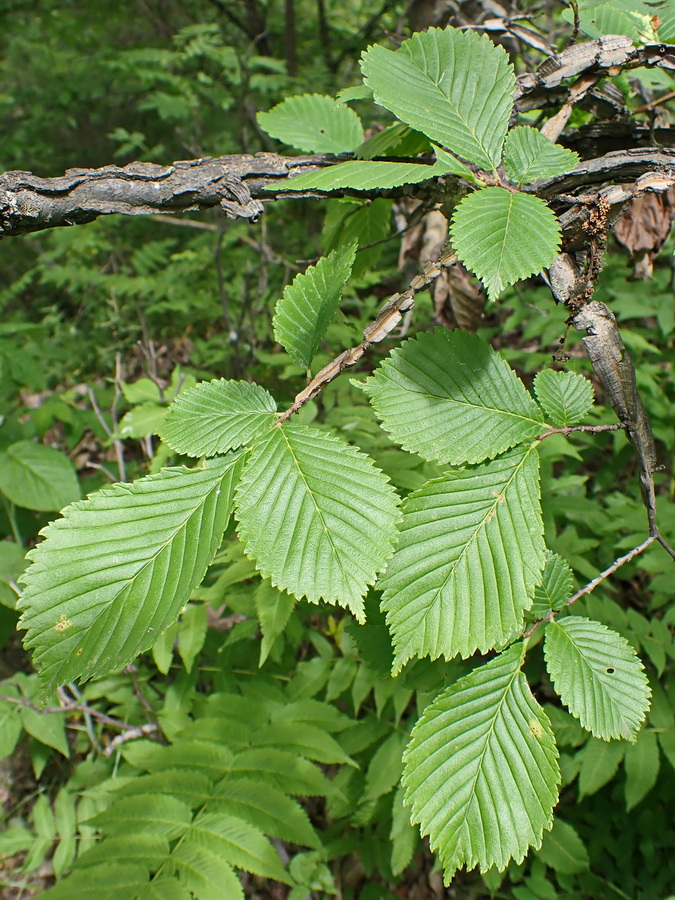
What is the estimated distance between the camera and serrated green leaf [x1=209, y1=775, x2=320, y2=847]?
1420 millimetres

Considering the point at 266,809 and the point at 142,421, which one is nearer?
→ the point at 266,809

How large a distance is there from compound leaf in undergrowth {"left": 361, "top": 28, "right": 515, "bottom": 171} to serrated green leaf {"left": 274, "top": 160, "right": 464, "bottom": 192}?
2.1 inches

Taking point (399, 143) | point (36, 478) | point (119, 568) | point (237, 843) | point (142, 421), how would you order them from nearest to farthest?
point (119, 568) → point (399, 143) → point (237, 843) → point (142, 421) → point (36, 478)

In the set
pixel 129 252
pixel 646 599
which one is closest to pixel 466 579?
pixel 646 599

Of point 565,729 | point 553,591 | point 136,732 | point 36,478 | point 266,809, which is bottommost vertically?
point 136,732

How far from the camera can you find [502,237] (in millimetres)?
644

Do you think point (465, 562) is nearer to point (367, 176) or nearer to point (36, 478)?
point (367, 176)

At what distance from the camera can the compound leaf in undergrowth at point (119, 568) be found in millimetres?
565

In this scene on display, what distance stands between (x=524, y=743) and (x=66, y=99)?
6023 mm

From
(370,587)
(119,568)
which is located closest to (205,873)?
(370,587)

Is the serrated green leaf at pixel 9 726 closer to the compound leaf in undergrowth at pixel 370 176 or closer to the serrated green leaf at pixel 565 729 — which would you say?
the serrated green leaf at pixel 565 729

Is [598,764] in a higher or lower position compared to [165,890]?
lower

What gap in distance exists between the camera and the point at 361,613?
0.56 meters

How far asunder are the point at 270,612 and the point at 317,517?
3.54 feet
